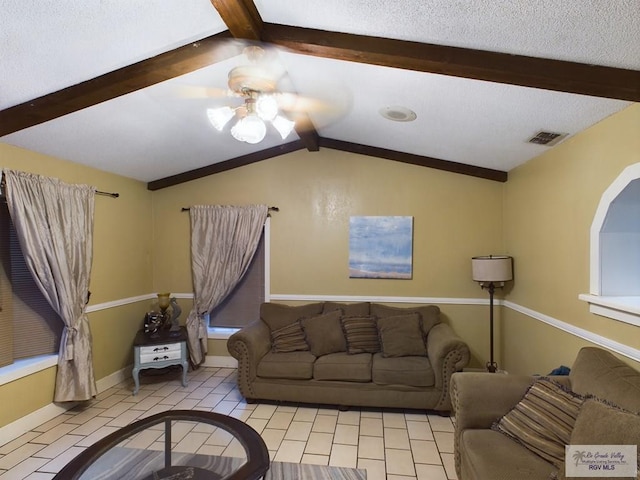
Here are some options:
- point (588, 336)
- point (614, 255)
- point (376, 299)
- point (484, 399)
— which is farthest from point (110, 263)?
point (614, 255)

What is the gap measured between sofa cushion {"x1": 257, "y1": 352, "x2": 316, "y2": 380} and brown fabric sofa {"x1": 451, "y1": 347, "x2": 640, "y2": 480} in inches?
56.8

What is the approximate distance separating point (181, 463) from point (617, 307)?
264 centimetres

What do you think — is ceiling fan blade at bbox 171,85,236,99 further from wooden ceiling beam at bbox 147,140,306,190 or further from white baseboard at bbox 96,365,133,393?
white baseboard at bbox 96,365,133,393

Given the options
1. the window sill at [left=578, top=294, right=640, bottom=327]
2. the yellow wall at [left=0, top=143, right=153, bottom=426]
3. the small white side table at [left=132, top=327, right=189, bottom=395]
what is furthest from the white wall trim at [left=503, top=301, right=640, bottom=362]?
the yellow wall at [left=0, top=143, right=153, bottom=426]

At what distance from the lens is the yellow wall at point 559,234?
2184 millimetres

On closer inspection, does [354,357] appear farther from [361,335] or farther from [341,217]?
[341,217]

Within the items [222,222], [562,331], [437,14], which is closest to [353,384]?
[562,331]

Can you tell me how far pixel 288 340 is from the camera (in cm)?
365

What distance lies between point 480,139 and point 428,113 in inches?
25.1

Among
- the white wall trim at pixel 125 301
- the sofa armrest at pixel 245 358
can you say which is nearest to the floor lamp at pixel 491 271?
the sofa armrest at pixel 245 358

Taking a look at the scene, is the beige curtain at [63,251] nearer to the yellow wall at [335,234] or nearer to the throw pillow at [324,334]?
the yellow wall at [335,234]

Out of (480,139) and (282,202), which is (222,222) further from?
(480,139)

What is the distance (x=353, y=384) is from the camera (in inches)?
128

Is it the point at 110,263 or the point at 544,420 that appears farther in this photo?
the point at 110,263
